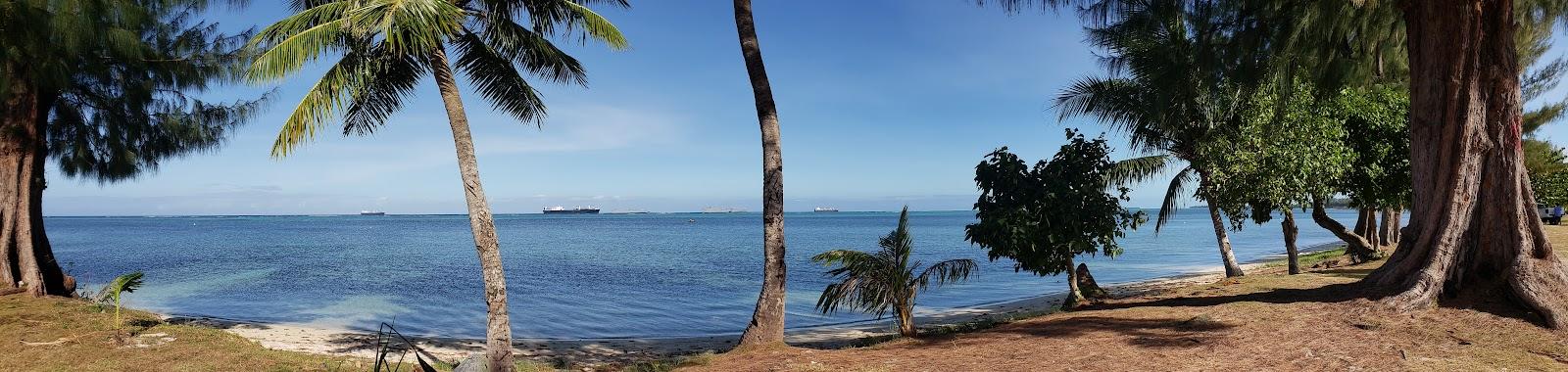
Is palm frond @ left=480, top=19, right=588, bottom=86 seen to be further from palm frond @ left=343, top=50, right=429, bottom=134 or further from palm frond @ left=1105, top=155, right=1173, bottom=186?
palm frond @ left=1105, top=155, right=1173, bottom=186

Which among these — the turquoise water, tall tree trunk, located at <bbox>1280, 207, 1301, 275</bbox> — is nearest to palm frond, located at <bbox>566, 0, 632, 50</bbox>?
the turquoise water

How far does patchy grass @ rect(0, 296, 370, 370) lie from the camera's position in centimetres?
925

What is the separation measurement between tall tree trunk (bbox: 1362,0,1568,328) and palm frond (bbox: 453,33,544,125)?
39.3ft

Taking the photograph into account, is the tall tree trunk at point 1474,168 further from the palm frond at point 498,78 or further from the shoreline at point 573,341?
the palm frond at point 498,78

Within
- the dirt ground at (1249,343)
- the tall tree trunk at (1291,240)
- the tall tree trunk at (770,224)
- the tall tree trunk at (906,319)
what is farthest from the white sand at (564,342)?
the dirt ground at (1249,343)

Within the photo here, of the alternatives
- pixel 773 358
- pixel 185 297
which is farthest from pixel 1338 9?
pixel 185 297

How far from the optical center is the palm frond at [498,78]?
11219 millimetres

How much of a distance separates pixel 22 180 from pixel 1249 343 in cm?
2103

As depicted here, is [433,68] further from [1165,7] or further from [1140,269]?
[1140,269]

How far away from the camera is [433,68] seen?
9711 millimetres

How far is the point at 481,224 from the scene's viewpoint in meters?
9.49

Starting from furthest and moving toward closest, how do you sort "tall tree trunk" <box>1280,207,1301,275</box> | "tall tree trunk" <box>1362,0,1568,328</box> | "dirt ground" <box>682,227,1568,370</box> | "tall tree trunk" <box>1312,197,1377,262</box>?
"tall tree trunk" <box>1312,197,1377,262</box>
"tall tree trunk" <box>1280,207,1301,275</box>
"tall tree trunk" <box>1362,0,1568,328</box>
"dirt ground" <box>682,227,1568,370</box>

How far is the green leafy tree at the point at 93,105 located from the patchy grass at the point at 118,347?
312 cm

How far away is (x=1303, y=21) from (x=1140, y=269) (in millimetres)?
21017
